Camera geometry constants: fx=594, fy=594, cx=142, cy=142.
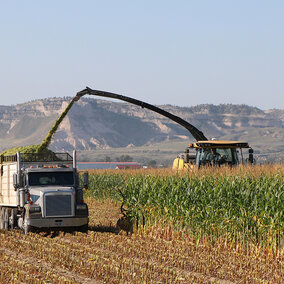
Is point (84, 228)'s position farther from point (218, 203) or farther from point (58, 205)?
point (218, 203)

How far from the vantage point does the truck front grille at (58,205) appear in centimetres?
1873

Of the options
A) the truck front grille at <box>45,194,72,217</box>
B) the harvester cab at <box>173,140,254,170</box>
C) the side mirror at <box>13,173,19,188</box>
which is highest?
the harvester cab at <box>173,140,254,170</box>

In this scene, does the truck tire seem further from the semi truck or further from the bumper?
the bumper

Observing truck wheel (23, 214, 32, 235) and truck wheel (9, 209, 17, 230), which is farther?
truck wheel (9, 209, 17, 230)

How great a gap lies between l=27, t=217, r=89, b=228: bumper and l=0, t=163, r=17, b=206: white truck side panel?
2.09 metres

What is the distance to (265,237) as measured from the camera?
48.0ft

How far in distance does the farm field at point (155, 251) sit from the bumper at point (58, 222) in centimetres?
37

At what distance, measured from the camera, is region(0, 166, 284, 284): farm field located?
1220 cm

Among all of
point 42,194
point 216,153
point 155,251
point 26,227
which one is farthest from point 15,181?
point 216,153

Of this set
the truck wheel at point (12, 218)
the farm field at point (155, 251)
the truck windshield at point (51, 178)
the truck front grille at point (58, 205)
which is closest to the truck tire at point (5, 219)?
the truck wheel at point (12, 218)

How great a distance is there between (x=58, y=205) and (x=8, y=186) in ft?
11.0

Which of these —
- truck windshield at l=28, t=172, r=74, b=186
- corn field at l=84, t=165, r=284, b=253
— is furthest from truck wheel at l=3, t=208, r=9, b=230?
corn field at l=84, t=165, r=284, b=253

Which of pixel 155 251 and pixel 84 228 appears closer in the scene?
pixel 155 251

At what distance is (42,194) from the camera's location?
61.5 ft
